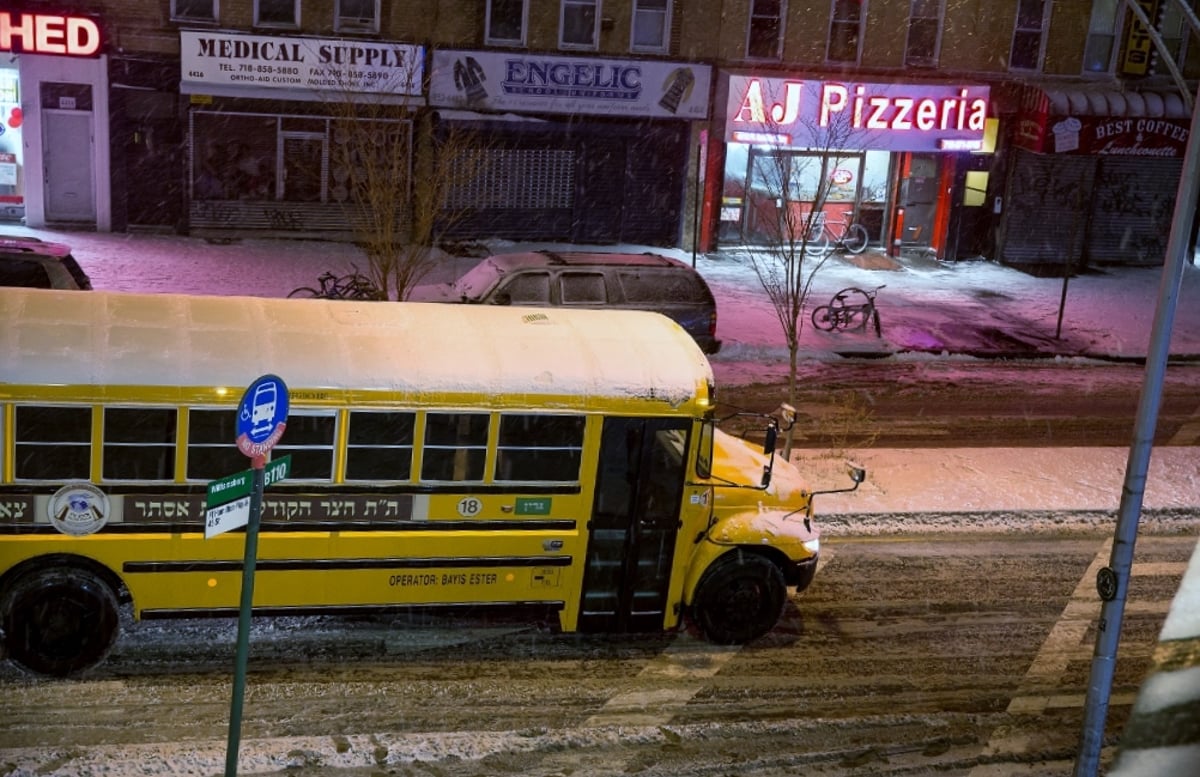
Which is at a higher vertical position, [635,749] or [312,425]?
[312,425]

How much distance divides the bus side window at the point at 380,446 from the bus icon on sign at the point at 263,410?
192cm

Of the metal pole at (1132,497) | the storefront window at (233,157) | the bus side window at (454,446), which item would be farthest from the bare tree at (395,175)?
the metal pole at (1132,497)

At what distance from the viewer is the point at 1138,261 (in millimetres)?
32688

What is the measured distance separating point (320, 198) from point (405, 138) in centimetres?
244

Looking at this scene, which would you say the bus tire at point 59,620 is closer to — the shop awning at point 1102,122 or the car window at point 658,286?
the car window at point 658,286

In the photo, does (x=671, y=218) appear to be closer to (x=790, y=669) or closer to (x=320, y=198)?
(x=320, y=198)

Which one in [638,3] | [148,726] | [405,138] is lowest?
[148,726]

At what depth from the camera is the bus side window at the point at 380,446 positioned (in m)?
9.73

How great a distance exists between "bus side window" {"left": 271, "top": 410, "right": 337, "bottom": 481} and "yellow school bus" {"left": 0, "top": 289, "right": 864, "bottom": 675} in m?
0.02

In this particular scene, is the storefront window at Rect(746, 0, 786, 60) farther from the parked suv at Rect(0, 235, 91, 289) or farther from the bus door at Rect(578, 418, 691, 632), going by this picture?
the bus door at Rect(578, 418, 691, 632)

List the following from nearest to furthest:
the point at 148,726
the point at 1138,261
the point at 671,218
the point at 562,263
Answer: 1. the point at 148,726
2. the point at 562,263
3. the point at 671,218
4. the point at 1138,261

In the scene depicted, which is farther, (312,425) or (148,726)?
(312,425)

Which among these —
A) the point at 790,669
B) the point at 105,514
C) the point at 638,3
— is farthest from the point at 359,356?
the point at 638,3

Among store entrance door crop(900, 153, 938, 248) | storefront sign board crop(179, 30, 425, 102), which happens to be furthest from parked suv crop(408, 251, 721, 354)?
store entrance door crop(900, 153, 938, 248)
